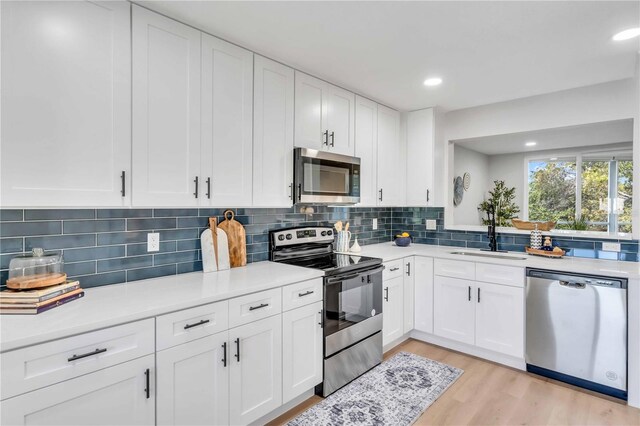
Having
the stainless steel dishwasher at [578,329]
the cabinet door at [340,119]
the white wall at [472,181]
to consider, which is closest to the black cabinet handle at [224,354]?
the cabinet door at [340,119]

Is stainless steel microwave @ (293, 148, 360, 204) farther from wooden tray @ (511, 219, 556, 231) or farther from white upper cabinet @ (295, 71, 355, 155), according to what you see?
wooden tray @ (511, 219, 556, 231)

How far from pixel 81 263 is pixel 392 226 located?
10.7ft

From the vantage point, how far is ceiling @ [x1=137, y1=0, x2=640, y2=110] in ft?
5.81

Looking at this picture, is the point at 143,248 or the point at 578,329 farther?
the point at 578,329

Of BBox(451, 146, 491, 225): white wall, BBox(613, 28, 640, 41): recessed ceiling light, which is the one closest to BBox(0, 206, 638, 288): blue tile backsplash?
BBox(613, 28, 640, 41): recessed ceiling light

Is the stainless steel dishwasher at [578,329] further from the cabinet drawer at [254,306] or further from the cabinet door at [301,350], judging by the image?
the cabinet drawer at [254,306]

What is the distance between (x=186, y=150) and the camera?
1918 millimetres

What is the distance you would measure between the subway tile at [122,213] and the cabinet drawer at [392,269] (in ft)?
6.29

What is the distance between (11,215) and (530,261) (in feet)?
11.4

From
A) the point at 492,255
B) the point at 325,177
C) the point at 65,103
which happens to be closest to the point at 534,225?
the point at 492,255

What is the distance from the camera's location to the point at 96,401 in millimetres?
1312

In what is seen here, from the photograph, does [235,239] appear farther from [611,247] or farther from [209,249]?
[611,247]

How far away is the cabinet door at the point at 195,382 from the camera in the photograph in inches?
59.7

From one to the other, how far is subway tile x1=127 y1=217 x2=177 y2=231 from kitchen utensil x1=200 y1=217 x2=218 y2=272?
0.21 m
